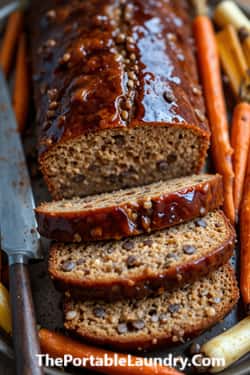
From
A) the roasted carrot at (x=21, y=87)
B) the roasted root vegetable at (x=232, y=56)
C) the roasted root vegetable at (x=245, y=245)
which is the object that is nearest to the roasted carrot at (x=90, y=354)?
the roasted root vegetable at (x=245, y=245)

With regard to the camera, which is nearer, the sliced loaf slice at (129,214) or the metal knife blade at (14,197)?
the sliced loaf slice at (129,214)

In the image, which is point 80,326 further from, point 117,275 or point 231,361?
point 231,361

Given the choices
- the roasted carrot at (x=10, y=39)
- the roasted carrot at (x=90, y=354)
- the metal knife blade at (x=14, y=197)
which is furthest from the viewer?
the roasted carrot at (x=10, y=39)

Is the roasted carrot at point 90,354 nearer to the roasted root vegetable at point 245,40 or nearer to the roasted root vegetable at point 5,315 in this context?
the roasted root vegetable at point 5,315

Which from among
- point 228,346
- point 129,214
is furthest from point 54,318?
point 228,346

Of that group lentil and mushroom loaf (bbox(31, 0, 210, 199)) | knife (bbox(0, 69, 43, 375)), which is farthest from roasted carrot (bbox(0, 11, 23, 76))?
lentil and mushroom loaf (bbox(31, 0, 210, 199))

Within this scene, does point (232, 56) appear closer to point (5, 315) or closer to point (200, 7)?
point (200, 7)

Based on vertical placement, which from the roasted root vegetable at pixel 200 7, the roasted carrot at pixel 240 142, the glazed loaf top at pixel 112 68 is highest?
the roasted root vegetable at pixel 200 7
